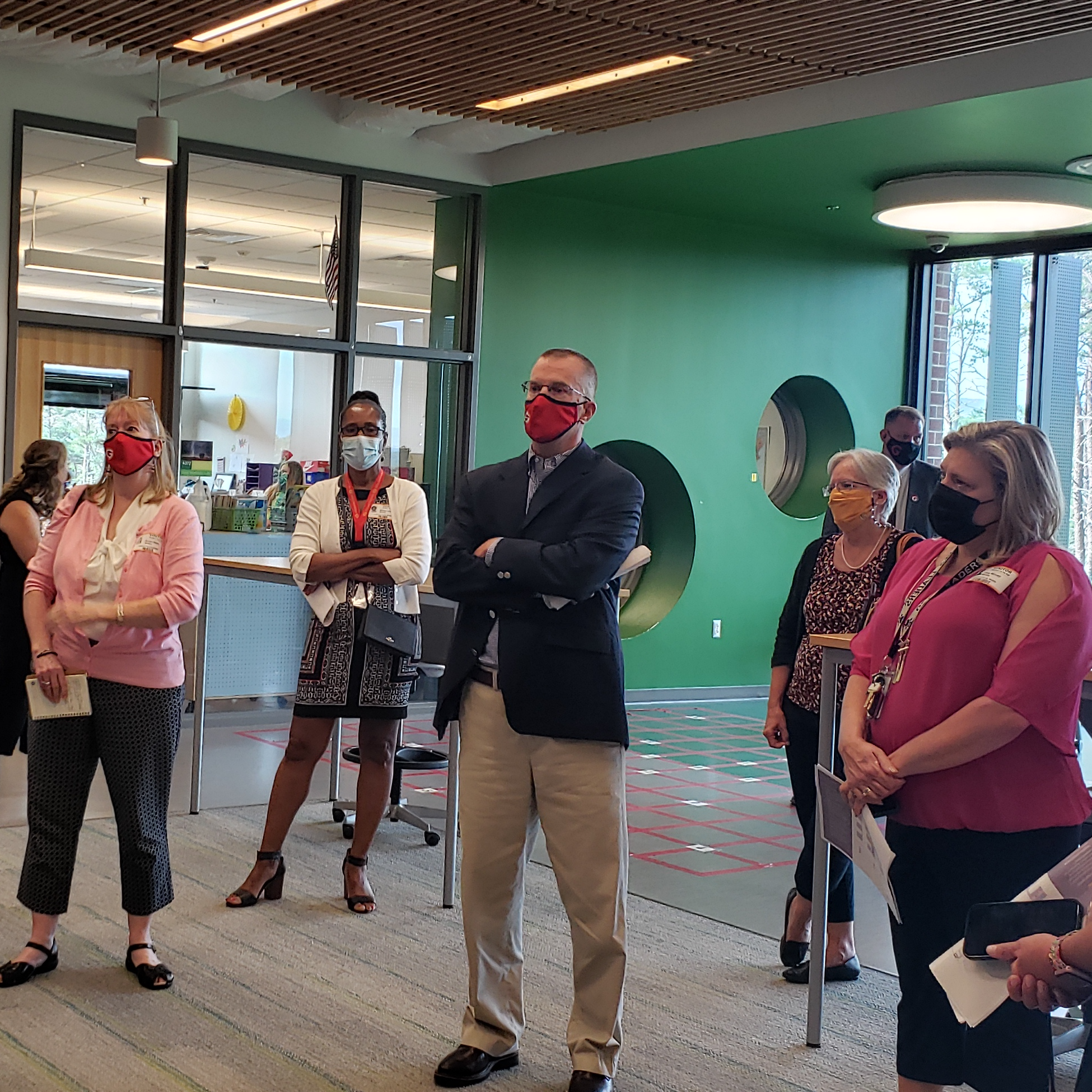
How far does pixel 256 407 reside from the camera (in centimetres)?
857

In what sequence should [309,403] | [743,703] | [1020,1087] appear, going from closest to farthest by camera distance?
1. [1020,1087]
2. [309,403]
3. [743,703]

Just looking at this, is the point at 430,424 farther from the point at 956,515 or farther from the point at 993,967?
the point at 993,967

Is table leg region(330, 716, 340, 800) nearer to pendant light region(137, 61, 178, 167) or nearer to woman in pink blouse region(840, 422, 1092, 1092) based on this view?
pendant light region(137, 61, 178, 167)

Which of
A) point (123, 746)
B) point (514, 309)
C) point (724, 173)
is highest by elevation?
point (724, 173)

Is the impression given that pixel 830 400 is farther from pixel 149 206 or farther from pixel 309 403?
pixel 149 206

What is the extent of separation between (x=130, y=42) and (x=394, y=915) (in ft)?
14.3

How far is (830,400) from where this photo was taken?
10938mm

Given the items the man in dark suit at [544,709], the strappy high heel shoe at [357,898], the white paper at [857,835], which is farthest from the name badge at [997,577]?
the strappy high heel shoe at [357,898]

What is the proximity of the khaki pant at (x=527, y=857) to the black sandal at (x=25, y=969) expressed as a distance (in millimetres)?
1301

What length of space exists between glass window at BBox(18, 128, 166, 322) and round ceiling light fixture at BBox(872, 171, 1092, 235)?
431cm

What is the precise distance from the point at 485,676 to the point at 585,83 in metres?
4.56

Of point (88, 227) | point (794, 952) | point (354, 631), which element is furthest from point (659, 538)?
point (794, 952)

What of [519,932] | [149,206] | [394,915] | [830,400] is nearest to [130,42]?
[149,206]

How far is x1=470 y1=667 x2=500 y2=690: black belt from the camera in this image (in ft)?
11.0
